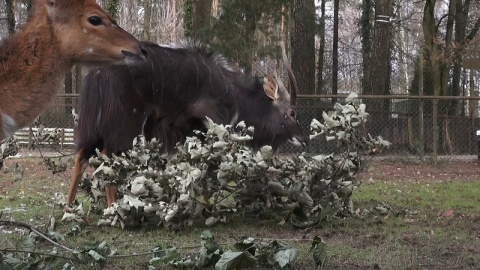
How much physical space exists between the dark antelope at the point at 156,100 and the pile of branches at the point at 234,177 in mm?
388

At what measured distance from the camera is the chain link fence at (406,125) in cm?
1419

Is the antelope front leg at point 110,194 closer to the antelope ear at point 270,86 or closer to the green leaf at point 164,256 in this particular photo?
the green leaf at point 164,256

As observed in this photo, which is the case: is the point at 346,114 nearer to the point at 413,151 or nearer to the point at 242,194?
the point at 242,194

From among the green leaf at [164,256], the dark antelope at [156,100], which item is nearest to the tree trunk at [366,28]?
the dark antelope at [156,100]

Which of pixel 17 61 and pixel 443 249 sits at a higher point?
pixel 17 61

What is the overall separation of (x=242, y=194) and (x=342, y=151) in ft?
4.43

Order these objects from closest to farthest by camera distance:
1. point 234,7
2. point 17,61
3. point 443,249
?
point 17,61, point 443,249, point 234,7

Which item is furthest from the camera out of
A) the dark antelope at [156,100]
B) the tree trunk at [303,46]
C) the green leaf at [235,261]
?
the tree trunk at [303,46]

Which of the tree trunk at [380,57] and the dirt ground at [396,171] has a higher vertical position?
the tree trunk at [380,57]

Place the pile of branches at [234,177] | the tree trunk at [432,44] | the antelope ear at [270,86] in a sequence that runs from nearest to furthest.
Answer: the pile of branches at [234,177]
the antelope ear at [270,86]
the tree trunk at [432,44]

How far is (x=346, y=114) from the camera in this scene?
235 inches

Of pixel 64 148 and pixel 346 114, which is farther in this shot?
pixel 64 148

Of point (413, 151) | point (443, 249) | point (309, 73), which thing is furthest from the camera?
point (309, 73)

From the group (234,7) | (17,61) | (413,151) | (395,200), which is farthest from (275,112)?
(234,7)
